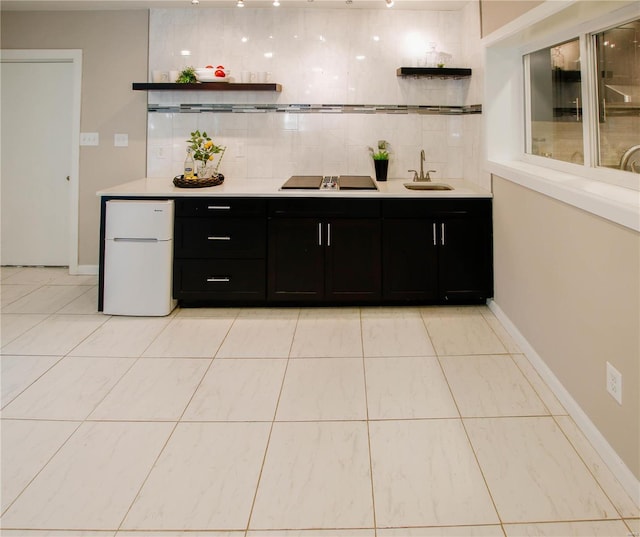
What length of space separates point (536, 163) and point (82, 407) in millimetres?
3025

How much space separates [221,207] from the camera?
3580mm

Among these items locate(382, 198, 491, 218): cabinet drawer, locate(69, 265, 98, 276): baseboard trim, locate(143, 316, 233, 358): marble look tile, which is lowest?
locate(143, 316, 233, 358): marble look tile

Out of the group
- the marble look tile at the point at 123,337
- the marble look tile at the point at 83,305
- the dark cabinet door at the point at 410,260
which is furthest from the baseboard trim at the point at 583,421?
the marble look tile at the point at 83,305

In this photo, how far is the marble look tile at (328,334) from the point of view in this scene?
2.97 meters

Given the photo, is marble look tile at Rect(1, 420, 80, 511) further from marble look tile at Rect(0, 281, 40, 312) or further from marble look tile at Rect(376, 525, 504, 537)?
marble look tile at Rect(0, 281, 40, 312)

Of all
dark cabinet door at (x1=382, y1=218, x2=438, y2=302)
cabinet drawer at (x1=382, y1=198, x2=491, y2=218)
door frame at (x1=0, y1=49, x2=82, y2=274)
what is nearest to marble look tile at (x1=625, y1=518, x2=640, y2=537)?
dark cabinet door at (x1=382, y1=218, x2=438, y2=302)

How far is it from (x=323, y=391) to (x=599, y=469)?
124 centimetres

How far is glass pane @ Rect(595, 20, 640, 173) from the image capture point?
217 centimetres

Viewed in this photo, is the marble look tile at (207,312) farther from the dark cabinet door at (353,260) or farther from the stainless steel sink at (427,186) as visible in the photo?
the stainless steel sink at (427,186)

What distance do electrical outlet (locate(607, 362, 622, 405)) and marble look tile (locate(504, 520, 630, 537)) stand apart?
0.45 metres

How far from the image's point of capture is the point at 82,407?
2.34 metres

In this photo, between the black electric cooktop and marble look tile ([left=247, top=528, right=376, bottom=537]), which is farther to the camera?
the black electric cooktop

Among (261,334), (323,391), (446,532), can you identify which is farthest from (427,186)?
(446,532)

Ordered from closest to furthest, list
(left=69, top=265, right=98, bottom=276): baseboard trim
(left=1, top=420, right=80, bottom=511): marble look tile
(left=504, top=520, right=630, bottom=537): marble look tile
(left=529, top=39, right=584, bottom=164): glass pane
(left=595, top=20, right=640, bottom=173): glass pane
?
(left=504, top=520, right=630, bottom=537): marble look tile → (left=1, top=420, right=80, bottom=511): marble look tile → (left=595, top=20, right=640, bottom=173): glass pane → (left=529, top=39, right=584, bottom=164): glass pane → (left=69, top=265, right=98, bottom=276): baseboard trim
